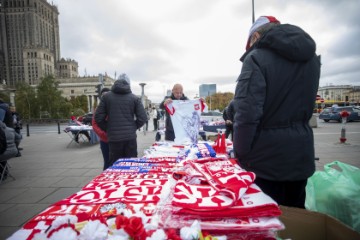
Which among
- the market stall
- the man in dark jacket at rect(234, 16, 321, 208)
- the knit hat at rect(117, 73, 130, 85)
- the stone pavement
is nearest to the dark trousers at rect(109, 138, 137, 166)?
the knit hat at rect(117, 73, 130, 85)

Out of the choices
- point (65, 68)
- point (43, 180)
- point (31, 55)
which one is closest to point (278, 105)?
point (43, 180)

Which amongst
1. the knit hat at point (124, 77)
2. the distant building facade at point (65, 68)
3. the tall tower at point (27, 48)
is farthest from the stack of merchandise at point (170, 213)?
the distant building facade at point (65, 68)

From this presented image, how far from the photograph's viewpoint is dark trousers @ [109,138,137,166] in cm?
376

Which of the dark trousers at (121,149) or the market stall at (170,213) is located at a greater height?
the market stall at (170,213)

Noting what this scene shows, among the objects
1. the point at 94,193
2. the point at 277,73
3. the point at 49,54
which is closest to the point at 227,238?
the point at 94,193

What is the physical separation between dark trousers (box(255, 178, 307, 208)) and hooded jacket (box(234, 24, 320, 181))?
0.08 m

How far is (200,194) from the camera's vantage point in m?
1.21

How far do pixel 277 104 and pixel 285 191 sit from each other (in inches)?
25.9

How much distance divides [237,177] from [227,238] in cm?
37

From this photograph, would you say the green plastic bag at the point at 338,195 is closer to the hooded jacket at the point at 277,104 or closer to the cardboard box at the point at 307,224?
the hooded jacket at the point at 277,104

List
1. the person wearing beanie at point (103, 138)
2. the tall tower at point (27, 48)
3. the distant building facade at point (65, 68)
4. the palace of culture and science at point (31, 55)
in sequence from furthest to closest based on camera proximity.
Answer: the distant building facade at point (65, 68)
the tall tower at point (27, 48)
the palace of culture and science at point (31, 55)
the person wearing beanie at point (103, 138)

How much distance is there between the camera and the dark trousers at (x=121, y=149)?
3764 mm

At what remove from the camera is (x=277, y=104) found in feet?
5.14

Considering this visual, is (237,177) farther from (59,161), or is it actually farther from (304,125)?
(59,161)
